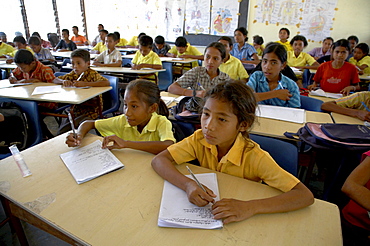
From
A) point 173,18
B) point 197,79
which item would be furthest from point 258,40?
point 197,79

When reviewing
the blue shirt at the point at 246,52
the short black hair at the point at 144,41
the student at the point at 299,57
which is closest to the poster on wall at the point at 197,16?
the blue shirt at the point at 246,52

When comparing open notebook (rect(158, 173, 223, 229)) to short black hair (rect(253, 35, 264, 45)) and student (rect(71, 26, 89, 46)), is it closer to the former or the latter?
short black hair (rect(253, 35, 264, 45))

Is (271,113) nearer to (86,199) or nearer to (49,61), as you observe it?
(86,199)

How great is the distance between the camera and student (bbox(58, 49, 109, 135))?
2443 mm

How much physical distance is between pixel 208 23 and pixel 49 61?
413cm

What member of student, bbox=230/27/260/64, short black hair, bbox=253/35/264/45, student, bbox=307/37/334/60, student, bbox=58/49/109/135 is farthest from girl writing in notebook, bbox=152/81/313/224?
short black hair, bbox=253/35/264/45

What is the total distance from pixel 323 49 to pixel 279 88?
13.2 feet

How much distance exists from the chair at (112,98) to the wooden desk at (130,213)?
1.60 m

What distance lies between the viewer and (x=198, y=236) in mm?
677

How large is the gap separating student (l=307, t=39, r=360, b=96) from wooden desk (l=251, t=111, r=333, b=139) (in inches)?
48.2

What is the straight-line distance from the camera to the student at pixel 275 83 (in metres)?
1.96

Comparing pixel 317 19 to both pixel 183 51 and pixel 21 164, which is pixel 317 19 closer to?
pixel 183 51

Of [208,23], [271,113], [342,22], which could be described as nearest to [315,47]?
[342,22]

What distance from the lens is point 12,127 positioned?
5.51 ft
